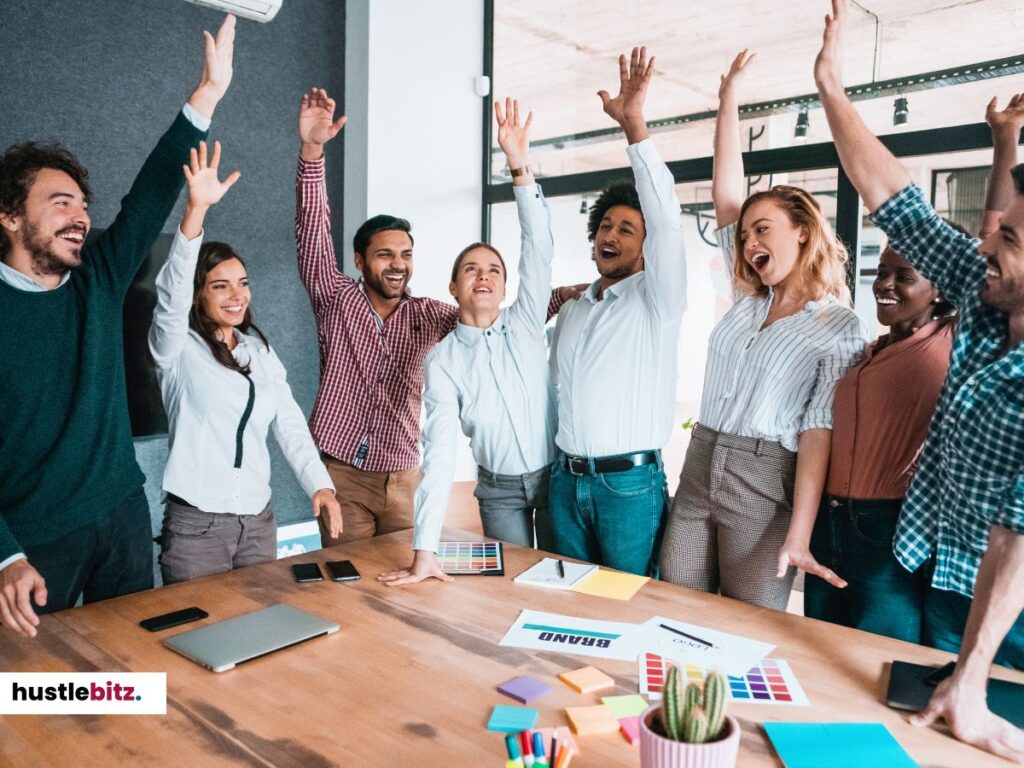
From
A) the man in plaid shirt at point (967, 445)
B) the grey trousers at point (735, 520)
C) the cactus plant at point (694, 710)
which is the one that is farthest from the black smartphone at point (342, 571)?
the man in plaid shirt at point (967, 445)

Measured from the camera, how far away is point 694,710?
2.70 ft

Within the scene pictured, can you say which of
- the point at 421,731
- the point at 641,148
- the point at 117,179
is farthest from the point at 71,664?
the point at 117,179

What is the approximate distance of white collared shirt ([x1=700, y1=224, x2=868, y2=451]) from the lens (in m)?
1.74

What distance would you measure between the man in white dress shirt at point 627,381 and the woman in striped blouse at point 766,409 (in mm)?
151

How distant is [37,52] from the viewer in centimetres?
306

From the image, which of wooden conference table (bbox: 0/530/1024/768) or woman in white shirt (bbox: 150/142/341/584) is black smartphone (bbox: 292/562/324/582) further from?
woman in white shirt (bbox: 150/142/341/584)

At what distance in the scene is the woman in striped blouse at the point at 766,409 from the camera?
175 centimetres

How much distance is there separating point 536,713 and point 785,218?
1.29 meters

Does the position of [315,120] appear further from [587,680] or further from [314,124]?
[587,680]

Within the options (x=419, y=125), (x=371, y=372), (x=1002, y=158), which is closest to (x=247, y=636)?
(x=371, y=372)

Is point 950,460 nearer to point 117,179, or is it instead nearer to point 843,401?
point 843,401

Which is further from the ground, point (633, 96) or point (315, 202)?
point (633, 96)

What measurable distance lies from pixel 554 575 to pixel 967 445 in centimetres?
85

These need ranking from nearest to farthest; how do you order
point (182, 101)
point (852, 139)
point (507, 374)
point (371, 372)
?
point (852, 139), point (507, 374), point (371, 372), point (182, 101)
